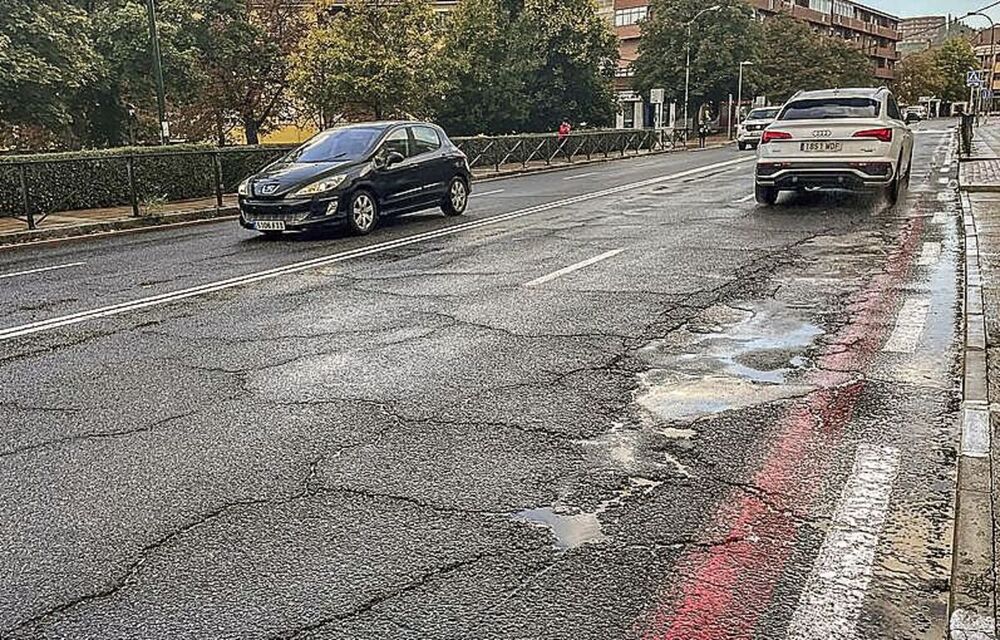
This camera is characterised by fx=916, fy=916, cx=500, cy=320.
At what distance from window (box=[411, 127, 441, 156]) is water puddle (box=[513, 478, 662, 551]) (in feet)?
36.8

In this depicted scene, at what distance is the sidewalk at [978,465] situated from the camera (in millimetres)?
2916

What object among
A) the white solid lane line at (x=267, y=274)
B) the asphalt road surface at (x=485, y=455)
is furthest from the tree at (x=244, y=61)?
the asphalt road surface at (x=485, y=455)

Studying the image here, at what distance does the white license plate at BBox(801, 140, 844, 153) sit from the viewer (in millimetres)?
13641

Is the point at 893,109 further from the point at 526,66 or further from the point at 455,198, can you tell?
the point at 526,66

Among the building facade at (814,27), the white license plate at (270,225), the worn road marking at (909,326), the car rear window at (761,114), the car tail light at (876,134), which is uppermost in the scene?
the building facade at (814,27)

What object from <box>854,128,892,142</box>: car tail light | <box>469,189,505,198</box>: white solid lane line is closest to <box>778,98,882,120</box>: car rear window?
<box>854,128,892,142</box>: car tail light

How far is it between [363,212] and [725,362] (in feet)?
27.3

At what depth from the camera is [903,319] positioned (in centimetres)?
698

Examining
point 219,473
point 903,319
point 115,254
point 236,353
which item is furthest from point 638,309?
point 115,254

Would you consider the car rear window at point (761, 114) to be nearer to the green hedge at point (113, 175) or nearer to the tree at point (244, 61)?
the tree at point (244, 61)

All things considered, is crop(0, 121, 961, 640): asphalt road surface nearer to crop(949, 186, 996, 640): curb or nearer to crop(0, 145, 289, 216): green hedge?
crop(949, 186, 996, 640): curb

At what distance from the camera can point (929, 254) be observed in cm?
1001

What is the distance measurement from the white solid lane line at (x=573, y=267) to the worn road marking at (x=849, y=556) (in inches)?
195

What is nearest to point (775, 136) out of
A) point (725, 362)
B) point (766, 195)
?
point (766, 195)
